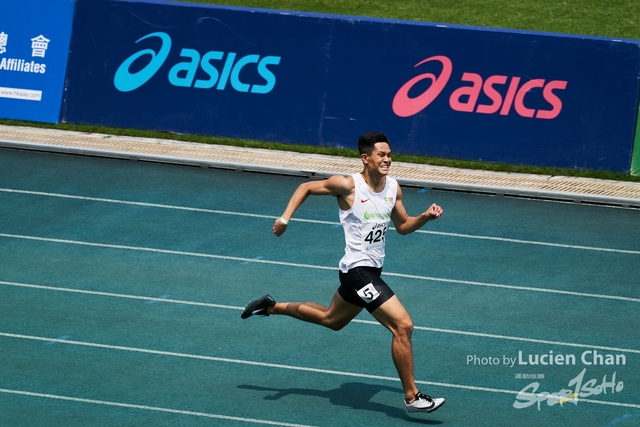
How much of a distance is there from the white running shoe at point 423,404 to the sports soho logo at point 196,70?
9.14m

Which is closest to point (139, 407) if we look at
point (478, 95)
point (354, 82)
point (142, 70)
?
point (354, 82)

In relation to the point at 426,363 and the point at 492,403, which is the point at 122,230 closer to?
the point at 426,363

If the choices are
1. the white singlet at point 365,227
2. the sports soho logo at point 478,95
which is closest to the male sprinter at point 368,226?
the white singlet at point 365,227

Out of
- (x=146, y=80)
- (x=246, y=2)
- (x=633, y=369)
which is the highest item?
(x=246, y=2)

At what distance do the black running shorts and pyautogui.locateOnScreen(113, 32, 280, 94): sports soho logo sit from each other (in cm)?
846

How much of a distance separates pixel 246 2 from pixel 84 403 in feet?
52.5

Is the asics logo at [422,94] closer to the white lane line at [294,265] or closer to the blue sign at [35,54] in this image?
the white lane line at [294,265]

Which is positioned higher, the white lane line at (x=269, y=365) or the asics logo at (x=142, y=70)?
the asics logo at (x=142, y=70)

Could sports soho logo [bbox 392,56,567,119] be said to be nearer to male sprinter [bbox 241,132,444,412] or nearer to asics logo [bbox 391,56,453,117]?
asics logo [bbox 391,56,453,117]

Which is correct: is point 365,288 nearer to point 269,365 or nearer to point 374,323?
point 269,365

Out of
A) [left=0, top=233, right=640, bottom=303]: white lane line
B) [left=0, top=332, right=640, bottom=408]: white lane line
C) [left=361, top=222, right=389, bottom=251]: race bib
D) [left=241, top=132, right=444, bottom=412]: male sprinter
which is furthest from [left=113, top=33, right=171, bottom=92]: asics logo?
[left=361, top=222, right=389, bottom=251]: race bib

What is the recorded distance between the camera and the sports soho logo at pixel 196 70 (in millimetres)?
16406

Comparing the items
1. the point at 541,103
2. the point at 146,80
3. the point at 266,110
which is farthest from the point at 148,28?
the point at 541,103

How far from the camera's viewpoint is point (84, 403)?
842cm
